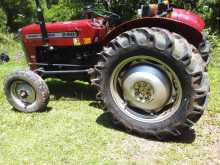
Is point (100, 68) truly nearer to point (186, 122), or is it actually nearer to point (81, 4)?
point (186, 122)

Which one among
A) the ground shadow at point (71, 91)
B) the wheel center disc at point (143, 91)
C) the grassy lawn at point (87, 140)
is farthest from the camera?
the ground shadow at point (71, 91)

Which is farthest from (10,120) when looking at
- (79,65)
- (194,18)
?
(194,18)

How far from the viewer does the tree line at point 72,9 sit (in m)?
10.0

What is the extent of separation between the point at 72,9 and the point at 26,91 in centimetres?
602

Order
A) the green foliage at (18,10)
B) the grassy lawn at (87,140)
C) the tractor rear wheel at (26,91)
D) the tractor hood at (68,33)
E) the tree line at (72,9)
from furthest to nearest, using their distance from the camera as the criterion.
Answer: the green foliage at (18,10), the tree line at (72,9), the tractor hood at (68,33), the tractor rear wheel at (26,91), the grassy lawn at (87,140)

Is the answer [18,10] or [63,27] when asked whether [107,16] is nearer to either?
[63,27]

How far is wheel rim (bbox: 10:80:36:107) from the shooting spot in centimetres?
583

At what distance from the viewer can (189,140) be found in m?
4.93

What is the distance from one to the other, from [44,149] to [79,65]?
1.68 meters

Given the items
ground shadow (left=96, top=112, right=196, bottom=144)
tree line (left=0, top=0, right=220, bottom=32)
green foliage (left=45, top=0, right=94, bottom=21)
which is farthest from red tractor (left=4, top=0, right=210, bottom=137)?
green foliage (left=45, top=0, right=94, bottom=21)

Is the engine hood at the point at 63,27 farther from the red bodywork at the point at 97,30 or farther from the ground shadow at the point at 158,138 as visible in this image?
the ground shadow at the point at 158,138

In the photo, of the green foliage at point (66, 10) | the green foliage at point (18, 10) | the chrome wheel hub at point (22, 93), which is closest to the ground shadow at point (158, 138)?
the chrome wheel hub at point (22, 93)

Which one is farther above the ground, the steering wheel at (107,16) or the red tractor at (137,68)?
the steering wheel at (107,16)

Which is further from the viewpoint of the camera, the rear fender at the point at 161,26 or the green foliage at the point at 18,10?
the green foliage at the point at 18,10
